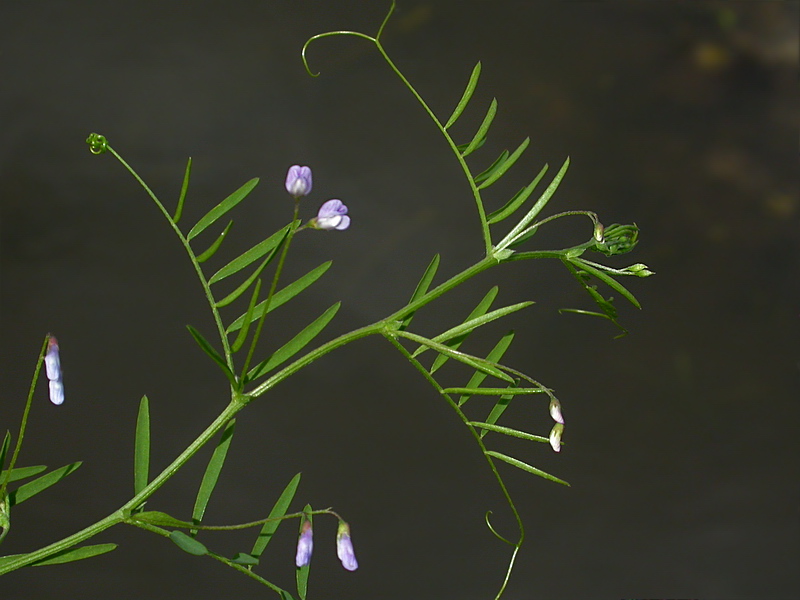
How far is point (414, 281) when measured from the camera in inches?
40.3

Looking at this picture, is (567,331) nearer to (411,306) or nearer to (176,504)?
(176,504)

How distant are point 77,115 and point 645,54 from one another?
72 cm

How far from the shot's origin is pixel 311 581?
3.24 ft

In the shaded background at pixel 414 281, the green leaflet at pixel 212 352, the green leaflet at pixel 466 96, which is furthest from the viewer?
the shaded background at pixel 414 281

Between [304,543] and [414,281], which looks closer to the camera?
[304,543]

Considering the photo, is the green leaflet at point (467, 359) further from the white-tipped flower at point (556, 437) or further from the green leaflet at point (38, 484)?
the green leaflet at point (38, 484)

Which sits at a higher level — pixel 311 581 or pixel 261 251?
pixel 261 251

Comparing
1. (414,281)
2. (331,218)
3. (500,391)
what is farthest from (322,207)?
(414,281)

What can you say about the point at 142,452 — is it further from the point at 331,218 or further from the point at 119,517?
the point at 331,218

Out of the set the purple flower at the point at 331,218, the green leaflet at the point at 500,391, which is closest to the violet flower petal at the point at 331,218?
the purple flower at the point at 331,218

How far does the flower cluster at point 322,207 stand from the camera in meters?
0.38

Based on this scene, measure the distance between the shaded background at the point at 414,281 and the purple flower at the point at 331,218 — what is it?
56cm

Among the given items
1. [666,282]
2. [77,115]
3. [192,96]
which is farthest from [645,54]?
[77,115]

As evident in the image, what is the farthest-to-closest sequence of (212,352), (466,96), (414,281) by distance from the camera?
1. (414,281)
2. (466,96)
3. (212,352)
